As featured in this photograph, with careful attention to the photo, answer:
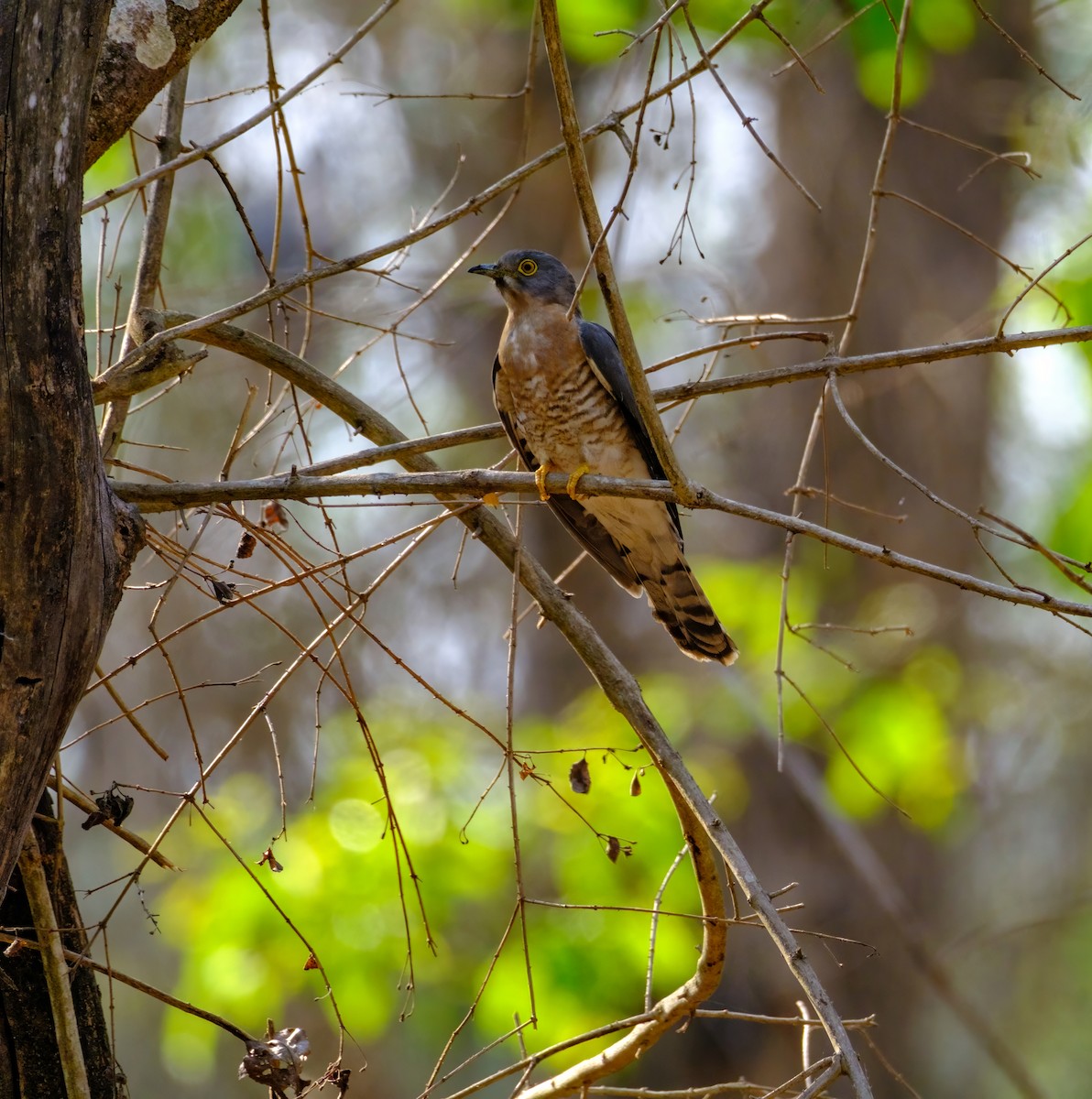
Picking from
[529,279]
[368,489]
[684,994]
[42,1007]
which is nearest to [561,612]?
[368,489]

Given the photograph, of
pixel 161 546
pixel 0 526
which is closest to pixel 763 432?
pixel 161 546

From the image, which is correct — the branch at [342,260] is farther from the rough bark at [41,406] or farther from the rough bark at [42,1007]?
the rough bark at [42,1007]

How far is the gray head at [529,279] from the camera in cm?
408

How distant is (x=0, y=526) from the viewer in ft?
5.47

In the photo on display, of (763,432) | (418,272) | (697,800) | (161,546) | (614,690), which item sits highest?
(418,272)

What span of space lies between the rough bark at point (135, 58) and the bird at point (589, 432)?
179 centimetres

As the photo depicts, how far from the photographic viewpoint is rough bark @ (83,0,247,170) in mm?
2240

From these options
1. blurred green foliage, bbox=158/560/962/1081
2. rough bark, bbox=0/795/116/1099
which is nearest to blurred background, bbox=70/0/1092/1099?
blurred green foliage, bbox=158/560/962/1081

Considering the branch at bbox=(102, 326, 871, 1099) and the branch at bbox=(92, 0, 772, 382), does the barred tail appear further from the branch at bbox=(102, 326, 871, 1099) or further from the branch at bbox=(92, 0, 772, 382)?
the branch at bbox=(92, 0, 772, 382)

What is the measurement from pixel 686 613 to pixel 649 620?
3615 millimetres

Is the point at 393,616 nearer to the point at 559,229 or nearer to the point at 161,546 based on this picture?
the point at 559,229

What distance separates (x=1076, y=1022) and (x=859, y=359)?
11524 mm

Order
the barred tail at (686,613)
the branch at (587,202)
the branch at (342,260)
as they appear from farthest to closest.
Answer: the barred tail at (686,613) < the branch at (342,260) < the branch at (587,202)

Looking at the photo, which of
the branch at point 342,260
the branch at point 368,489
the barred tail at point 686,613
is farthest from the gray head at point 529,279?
the branch at point 368,489
